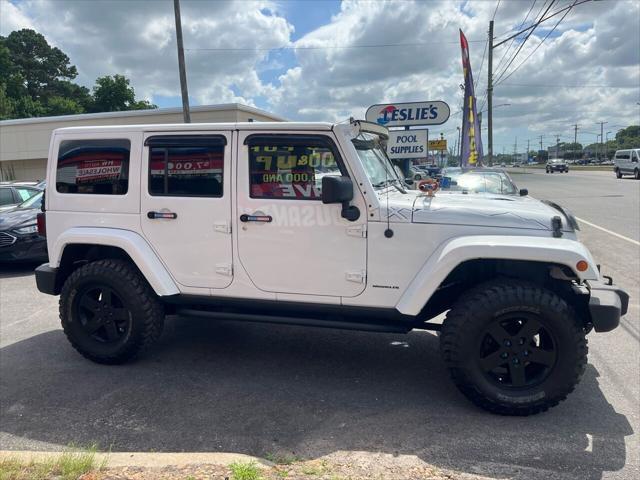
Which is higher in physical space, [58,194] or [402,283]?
[58,194]

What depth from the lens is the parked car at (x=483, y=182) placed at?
967 centimetres

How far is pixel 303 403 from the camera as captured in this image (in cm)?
353

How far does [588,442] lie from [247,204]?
283 centimetres

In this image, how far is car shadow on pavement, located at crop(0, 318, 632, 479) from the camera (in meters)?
2.96

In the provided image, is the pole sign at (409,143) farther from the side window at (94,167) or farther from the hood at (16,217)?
the hood at (16,217)

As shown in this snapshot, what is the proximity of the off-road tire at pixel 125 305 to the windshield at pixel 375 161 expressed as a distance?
2.11 metres

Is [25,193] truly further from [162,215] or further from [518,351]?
[518,351]

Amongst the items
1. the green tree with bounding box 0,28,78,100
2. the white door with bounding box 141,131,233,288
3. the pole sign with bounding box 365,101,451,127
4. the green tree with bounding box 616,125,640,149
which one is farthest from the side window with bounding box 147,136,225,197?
the green tree with bounding box 616,125,640,149

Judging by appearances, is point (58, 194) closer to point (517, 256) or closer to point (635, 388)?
point (517, 256)

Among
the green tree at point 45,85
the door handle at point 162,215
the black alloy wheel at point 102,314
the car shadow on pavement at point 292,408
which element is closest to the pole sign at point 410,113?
the car shadow on pavement at point 292,408

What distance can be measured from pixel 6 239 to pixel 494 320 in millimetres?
7606

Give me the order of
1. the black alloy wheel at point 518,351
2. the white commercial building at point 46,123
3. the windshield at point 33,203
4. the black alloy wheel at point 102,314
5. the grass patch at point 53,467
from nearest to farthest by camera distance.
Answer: the grass patch at point 53,467 → the black alloy wheel at point 518,351 → the black alloy wheel at point 102,314 → the windshield at point 33,203 → the white commercial building at point 46,123

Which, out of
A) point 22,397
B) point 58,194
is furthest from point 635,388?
→ point 58,194

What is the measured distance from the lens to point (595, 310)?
3146 millimetres
